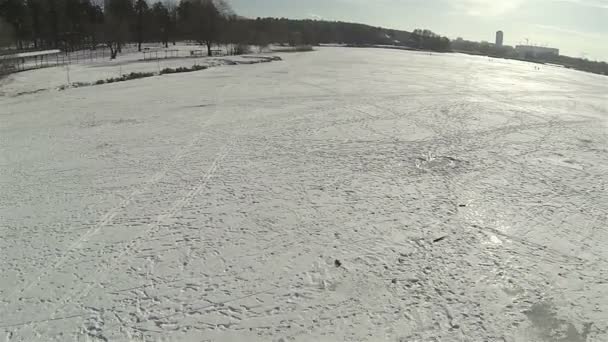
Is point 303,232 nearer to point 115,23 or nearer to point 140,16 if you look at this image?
point 115,23

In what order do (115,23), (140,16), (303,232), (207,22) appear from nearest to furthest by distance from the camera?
(303,232) < (115,23) < (207,22) < (140,16)

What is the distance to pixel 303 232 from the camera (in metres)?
6.92

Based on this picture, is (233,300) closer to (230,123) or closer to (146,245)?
(146,245)

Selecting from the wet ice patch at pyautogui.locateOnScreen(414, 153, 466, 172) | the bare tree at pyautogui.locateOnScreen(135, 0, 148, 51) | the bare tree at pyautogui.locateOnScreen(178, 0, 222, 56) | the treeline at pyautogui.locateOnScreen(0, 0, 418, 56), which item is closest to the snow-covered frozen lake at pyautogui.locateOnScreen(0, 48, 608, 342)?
the wet ice patch at pyautogui.locateOnScreen(414, 153, 466, 172)

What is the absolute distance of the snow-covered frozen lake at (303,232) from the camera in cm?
484

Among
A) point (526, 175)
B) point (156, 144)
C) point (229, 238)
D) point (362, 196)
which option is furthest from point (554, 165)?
point (156, 144)

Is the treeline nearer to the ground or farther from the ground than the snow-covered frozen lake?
farther from the ground

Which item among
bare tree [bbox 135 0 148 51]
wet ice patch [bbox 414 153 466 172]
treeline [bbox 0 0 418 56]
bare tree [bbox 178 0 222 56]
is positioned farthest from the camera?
bare tree [bbox 135 0 148 51]

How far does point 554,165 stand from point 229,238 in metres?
9.00

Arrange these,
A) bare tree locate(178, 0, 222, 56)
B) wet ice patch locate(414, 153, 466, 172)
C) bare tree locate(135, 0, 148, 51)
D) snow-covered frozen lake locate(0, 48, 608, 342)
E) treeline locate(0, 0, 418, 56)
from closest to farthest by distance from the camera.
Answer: snow-covered frozen lake locate(0, 48, 608, 342), wet ice patch locate(414, 153, 466, 172), treeline locate(0, 0, 418, 56), bare tree locate(178, 0, 222, 56), bare tree locate(135, 0, 148, 51)

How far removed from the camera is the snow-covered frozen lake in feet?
15.9

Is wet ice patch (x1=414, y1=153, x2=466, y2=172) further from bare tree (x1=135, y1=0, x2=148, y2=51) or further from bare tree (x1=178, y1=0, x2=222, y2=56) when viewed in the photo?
bare tree (x1=135, y1=0, x2=148, y2=51)

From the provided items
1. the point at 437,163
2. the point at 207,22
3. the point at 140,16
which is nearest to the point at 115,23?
the point at 207,22

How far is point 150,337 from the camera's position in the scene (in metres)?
4.52
